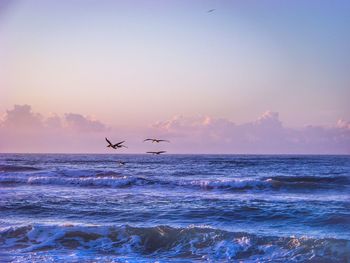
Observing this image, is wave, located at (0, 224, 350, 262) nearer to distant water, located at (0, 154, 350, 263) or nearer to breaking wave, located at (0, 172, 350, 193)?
distant water, located at (0, 154, 350, 263)

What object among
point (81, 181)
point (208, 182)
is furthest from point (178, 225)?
point (81, 181)

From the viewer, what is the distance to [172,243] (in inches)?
539

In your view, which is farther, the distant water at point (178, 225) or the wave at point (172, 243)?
the distant water at point (178, 225)

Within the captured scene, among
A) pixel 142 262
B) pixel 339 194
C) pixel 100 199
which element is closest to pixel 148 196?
pixel 100 199

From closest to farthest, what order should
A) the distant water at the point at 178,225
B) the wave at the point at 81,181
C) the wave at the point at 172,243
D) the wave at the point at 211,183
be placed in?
the wave at the point at 172,243 < the distant water at the point at 178,225 < the wave at the point at 211,183 < the wave at the point at 81,181

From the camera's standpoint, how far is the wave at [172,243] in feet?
41.0

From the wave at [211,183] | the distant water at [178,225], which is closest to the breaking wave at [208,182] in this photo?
the wave at [211,183]

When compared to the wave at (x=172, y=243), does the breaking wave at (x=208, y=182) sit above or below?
above

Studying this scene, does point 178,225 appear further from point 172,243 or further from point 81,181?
point 81,181

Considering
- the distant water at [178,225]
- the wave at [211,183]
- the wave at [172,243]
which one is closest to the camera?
the wave at [172,243]

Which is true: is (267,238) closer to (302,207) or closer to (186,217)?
(186,217)

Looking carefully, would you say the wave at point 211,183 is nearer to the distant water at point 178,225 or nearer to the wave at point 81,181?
the wave at point 81,181

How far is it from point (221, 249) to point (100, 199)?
10.9m

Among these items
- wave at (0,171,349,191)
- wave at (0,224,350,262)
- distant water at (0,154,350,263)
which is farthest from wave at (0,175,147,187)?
wave at (0,224,350,262)
